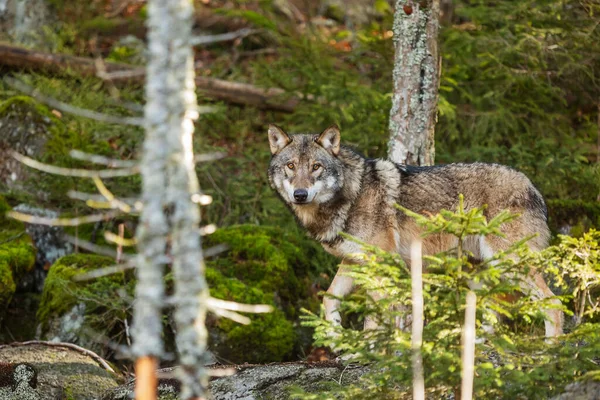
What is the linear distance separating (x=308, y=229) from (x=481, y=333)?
3.47 metres

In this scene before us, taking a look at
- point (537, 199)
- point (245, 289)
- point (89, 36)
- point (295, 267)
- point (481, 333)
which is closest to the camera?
point (481, 333)

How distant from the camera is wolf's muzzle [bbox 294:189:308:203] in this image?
7195 mm

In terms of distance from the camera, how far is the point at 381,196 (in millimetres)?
7523

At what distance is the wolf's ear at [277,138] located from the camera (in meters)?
7.73

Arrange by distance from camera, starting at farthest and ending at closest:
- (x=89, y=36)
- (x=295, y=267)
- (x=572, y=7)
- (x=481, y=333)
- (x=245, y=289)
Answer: (x=89, y=36) < (x=572, y=7) < (x=295, y=267) < (x=245, y=289) < (x=481, y=333)

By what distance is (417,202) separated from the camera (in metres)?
7.52

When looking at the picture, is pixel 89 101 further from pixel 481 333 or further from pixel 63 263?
pixel 481 333

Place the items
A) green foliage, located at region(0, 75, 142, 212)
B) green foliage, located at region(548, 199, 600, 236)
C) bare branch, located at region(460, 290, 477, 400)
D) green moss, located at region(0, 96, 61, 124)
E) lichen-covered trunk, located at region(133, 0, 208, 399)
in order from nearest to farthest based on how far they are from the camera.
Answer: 1. lichen-covered trunk, located at region(133, 0, 208, 399)
2. bare branch, located at region(460, 290, 477, 400)
3. green foliage, located at region(548, 199, 600, 236)
4. green foliage, located at region(0, 75, 142, 212)
5. green moss, located at region(0, 96, 61, 124)

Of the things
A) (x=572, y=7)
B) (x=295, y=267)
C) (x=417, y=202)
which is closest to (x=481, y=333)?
(x=417, y=202)

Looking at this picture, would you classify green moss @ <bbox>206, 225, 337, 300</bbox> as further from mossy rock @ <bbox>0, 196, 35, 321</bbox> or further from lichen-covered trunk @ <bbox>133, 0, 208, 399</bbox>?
lichen-covered trunk @ <bbox>133, 0, 208, 399</bbox>

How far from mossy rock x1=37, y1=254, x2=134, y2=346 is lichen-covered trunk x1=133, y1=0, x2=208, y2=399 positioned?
16.4 feet

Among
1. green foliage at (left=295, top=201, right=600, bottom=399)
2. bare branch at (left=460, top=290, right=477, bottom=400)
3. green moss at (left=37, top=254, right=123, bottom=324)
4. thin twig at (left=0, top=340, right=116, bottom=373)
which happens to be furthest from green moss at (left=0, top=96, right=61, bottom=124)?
Answer: bare branch at (left=460, top=290, right=477, bottom=400)

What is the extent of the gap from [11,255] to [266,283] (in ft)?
10.5

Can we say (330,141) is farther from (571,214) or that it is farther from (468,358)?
(468,358)
